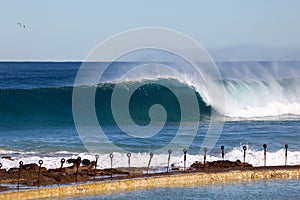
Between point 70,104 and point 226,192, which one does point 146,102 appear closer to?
point 70,104

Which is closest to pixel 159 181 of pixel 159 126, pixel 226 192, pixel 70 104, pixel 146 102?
pixel 226 192

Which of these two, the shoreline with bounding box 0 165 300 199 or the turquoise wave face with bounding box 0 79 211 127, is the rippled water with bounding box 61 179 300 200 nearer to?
the shoreline with bounding box 0 165 300 199

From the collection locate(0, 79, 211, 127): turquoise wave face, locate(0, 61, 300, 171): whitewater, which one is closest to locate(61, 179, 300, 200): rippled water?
locate(0, 61, 300, 171): whitewater

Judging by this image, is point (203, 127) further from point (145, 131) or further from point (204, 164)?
point (204, 164)

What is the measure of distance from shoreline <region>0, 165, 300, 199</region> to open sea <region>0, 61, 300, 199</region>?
0.57 m

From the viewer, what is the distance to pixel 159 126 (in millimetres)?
38969

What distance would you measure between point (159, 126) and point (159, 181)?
18.4 metres

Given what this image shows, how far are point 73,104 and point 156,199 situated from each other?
2841 centimetres

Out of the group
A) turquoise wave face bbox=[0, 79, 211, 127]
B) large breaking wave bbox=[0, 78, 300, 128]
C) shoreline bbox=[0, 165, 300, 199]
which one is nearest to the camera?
shoreline bbox=[0, 165, 300, 199]

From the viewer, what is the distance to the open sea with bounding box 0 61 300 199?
2461cm

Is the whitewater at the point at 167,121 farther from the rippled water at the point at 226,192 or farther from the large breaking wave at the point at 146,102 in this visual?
the rippled water at the point at 226,192

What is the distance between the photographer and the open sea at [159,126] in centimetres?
2461

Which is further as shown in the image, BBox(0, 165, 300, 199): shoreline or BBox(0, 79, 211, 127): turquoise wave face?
BBox(0, 79, 211, 127): turquoise wave face

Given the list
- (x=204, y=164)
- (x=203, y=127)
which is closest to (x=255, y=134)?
(x=203, y=127)
